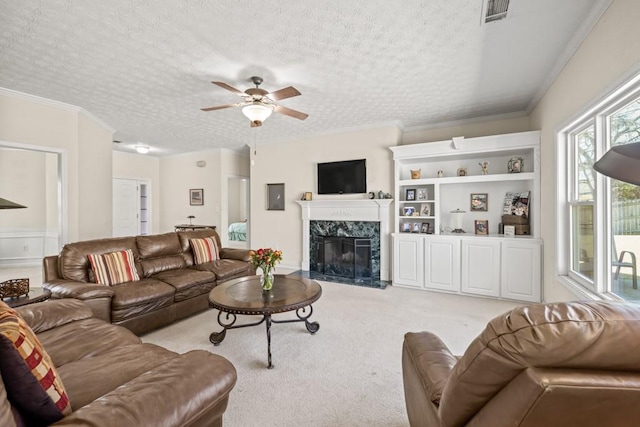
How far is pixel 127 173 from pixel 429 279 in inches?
288

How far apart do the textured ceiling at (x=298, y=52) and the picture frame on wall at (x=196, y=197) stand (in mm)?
2997

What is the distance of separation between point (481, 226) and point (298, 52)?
3.58 meters

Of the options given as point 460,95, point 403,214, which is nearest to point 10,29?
point 460,95

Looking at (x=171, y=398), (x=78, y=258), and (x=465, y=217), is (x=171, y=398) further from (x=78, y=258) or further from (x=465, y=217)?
(x=465, y=217)

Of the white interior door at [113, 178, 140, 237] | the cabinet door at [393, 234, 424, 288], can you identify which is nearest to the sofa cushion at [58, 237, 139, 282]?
the cabinet door at [393, 234, 424, 288]

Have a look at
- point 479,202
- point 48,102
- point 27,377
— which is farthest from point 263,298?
point 48,102

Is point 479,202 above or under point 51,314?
above

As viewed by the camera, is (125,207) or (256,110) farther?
(125,207)

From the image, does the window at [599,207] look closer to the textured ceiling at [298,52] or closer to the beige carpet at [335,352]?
the textured ceiling at [298,52]

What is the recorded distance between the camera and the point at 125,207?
7.17 metres

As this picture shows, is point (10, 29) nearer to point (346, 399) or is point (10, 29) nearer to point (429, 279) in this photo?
point (346, 399)

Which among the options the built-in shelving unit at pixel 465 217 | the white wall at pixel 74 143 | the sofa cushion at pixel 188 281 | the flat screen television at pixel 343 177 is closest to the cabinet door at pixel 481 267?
the built-in shelving unit at pixel 465 217

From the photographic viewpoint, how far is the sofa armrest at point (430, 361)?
1.08 m

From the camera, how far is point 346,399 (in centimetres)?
185
